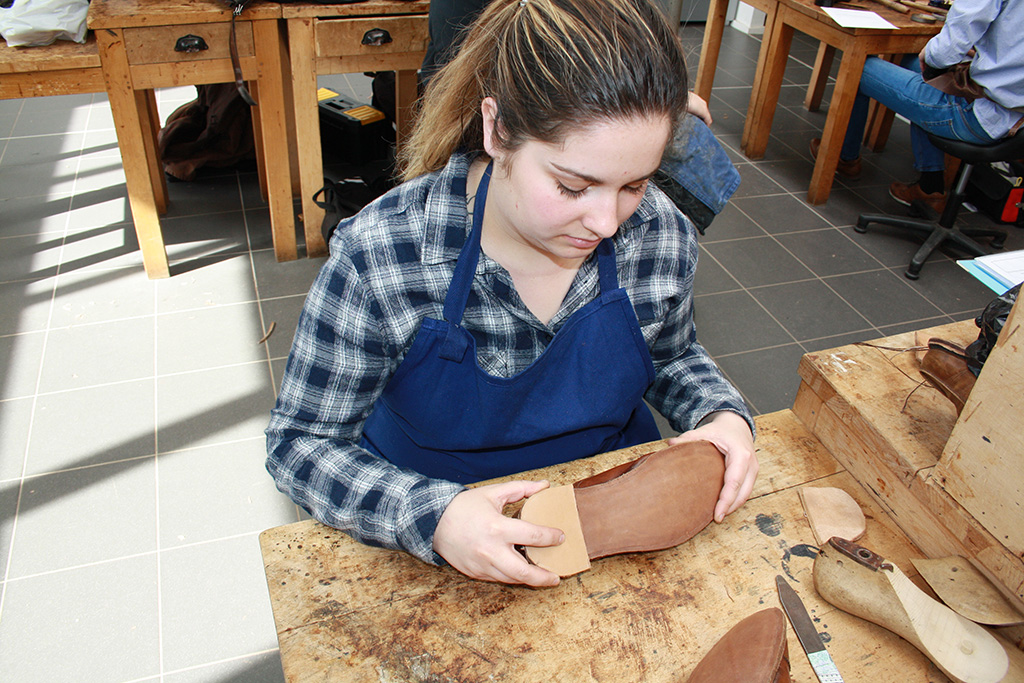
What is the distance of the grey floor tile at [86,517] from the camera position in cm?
203

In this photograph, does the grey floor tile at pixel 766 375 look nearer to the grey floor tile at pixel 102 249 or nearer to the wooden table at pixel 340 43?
the wooden table at pixel 340 43

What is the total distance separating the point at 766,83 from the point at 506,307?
3.72 metres

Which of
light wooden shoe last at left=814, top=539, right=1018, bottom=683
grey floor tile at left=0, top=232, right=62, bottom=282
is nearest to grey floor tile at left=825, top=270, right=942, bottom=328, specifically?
light wooden shoe last at left=814, top=539, right=1018, bottom=683

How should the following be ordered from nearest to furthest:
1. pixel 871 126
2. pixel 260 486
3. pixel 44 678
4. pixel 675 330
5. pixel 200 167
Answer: pixel 675 330 < pixel 44 678 < pixel 260 486 < pixel 200 167 < pixel 871 126

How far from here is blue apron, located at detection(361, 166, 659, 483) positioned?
1.15 meters

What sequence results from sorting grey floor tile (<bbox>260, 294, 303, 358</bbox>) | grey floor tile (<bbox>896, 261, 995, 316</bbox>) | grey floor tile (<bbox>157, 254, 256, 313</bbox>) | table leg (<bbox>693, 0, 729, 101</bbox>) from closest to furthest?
grey floor tile (<bbox>260, 294, 303, 358</bbox>), grey floor tile (<bbox>157, 254, 256, 313</bbox>), grey floor tile (<bbox>896, 261, 995, 316</bbox>), table leg (<bbox>693, 0, 729, 101</bbox>)

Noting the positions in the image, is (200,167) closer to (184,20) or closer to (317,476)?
(184,20)

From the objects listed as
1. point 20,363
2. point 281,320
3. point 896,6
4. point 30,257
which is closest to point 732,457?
point 281,320

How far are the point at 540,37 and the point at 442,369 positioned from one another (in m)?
0.50

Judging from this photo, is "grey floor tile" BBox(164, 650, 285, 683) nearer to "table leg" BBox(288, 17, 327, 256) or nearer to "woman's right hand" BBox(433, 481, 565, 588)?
"woman's right hand" BBox(433, 481, 565, 588)

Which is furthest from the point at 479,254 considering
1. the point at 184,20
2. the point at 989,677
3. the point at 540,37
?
the point at 184,20

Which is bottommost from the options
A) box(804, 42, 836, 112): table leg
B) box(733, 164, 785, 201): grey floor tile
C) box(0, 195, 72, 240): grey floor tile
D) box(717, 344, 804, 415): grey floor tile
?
box(717, 344, 804, 415): grey floor tile

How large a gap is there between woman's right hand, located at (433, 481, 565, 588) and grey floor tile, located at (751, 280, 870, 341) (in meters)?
2.36

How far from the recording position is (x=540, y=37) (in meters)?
0.97
